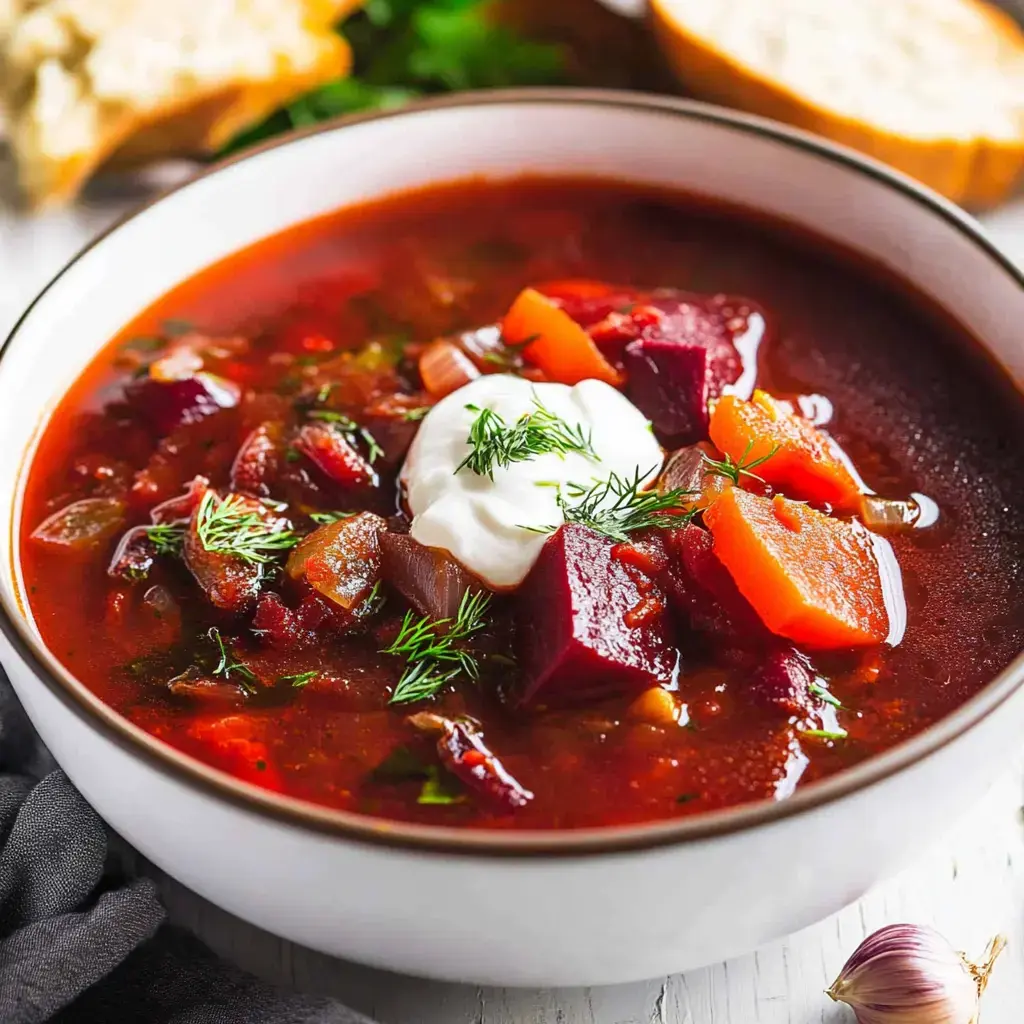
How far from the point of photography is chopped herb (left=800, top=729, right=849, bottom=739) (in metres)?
2.87

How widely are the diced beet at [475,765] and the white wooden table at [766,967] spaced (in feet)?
1.56

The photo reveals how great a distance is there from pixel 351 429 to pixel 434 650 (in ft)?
2.62

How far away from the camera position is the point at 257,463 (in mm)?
3455

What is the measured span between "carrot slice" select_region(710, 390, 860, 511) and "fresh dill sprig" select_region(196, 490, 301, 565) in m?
1.05

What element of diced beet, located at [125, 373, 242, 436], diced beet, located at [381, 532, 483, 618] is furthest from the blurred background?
diced beet, located at [381, 532, 483, 618]

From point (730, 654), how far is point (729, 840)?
0.72 meters

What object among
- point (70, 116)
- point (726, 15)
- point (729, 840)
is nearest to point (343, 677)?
point (729, 840)

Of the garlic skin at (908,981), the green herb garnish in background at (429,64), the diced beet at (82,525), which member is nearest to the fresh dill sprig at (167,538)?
the diced beet at (82,525)

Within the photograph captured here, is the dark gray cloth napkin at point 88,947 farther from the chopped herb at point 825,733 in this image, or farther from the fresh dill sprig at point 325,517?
the chopped herb at point 825,733

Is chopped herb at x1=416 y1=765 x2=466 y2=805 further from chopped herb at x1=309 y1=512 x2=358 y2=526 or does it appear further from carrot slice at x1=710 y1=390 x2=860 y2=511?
carrot slice at x1=710 y1=390 x2=860 y2=511

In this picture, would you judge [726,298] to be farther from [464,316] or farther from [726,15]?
[726,15]

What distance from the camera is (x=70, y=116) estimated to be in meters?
4.70

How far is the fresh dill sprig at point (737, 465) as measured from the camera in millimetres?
3176

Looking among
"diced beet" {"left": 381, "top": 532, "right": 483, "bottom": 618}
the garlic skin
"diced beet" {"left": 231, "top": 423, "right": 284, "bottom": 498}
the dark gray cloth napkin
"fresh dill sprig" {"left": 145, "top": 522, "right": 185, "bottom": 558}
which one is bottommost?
the dark gray cloth napkin
